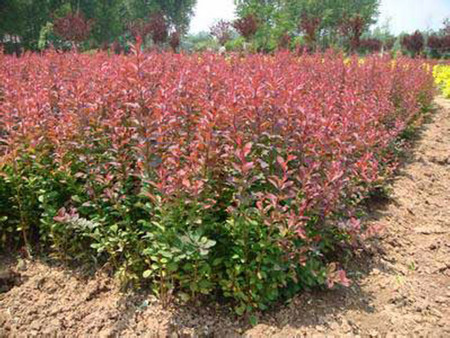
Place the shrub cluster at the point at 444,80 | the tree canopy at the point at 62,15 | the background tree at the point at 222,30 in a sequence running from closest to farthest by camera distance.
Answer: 1. the shrub cluster at the point at 444,80
2. the background tree at the point at 222,30
3. the tree canopy at the point at 62,15

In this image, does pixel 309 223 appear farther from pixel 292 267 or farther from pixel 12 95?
pixel 12 95

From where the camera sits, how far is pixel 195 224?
247cm

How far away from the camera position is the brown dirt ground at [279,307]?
2506 millimetres

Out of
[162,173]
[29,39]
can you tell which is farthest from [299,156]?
[29,39]

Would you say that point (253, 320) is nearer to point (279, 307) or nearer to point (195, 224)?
point (279, 307)

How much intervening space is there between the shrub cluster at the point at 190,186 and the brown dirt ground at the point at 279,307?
147 millimetres

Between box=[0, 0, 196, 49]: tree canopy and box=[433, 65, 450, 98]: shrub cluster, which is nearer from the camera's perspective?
box=[433, 65, 450, 98]: shrub cluster

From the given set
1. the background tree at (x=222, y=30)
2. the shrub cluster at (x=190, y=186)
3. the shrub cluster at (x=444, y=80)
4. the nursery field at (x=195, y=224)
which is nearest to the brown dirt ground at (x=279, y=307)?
the nursery field at (x=195, y=224)

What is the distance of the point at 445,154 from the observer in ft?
18.4

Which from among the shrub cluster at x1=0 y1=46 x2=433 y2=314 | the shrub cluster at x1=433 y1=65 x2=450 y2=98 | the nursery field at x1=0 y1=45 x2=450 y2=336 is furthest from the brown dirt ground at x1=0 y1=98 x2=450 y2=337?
the shrub cluster at x1=433 y1=65 x2=450 y2=98

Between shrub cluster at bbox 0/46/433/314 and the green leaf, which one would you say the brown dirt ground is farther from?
shrub cluster at bbox 0/46/433/314

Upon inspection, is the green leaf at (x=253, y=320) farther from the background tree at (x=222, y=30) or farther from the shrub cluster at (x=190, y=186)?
the background tree at (x=222, y=30)

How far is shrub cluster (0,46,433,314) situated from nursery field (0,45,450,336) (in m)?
0.01

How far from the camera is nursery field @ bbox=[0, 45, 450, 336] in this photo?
93.8 inches
